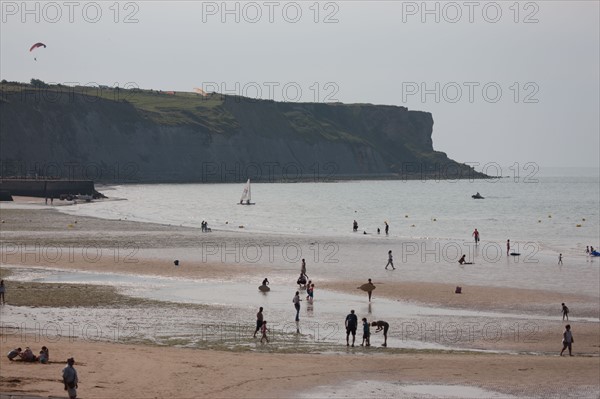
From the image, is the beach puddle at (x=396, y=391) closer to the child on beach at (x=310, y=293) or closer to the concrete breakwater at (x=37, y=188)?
the child on beach at (x=310, y=293)

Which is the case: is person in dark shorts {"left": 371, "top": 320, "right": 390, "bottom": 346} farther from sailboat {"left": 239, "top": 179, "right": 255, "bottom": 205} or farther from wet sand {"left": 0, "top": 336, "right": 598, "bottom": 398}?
sailboat {"left": 239, "top": 179, "right": 255, "bottom": 205}

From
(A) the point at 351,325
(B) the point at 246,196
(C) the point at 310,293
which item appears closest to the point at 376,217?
(B) the point at 246,196

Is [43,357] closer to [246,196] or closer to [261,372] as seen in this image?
[261,372]

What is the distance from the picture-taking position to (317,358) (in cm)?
2486

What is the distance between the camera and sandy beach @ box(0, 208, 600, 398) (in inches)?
826

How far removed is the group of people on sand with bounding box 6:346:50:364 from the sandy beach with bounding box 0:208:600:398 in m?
0.21

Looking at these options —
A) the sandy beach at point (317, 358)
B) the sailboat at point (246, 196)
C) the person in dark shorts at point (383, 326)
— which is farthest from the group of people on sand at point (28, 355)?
the sailboat at point (246, 196)

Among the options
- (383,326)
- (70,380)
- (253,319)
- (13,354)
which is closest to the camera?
(70,380)

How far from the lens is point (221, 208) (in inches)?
4646

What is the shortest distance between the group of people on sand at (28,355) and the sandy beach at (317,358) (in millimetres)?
211

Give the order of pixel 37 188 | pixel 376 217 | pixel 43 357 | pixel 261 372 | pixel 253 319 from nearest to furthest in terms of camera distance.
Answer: pixel 43 357
pixel 261 372
pixel 253 319
pixel 376 217
pixel 37 188

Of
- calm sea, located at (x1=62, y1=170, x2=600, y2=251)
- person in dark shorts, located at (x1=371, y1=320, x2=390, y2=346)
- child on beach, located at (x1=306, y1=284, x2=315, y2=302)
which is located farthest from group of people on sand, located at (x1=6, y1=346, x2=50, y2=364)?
calm sea, located at (x1=62, y1=170, x2=600, y2=251)

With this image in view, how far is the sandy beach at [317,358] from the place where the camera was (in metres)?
21.0

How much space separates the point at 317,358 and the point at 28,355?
26.4 feet
